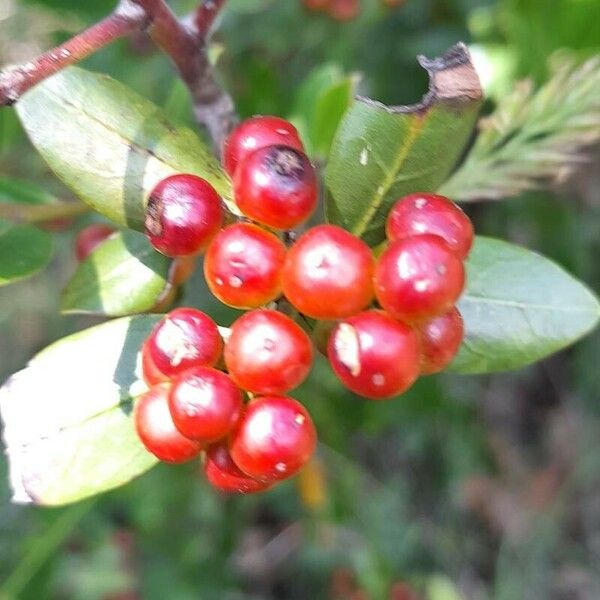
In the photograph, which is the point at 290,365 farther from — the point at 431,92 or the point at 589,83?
the point at 589,83

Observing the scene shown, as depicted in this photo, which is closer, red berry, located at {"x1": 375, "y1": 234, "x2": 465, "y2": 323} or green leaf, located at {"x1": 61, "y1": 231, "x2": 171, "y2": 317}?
red berry, located at {"x1": 375, "y1": 234, "x2": 465, "y2": 323}

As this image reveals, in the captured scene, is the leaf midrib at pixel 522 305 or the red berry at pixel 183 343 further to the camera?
the leaf midrib at pixel 522 305

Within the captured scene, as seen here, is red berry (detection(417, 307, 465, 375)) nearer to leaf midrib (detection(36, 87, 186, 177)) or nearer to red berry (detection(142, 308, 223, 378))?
red berry (detection(142, 308, 223, 378))

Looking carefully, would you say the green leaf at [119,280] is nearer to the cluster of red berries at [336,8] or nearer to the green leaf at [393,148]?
the green leaf at [393,148]

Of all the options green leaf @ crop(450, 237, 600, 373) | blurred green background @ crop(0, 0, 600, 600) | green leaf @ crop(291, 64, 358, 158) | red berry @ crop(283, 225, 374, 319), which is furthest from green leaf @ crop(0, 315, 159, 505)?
green leaf @ crop(291, 64, 358, 158)

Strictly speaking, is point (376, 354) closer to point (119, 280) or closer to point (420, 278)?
point (420, 278)

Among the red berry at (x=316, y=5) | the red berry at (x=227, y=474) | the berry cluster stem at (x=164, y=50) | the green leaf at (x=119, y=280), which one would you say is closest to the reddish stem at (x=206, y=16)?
the berry cluster stem at (x=164, y=50)
